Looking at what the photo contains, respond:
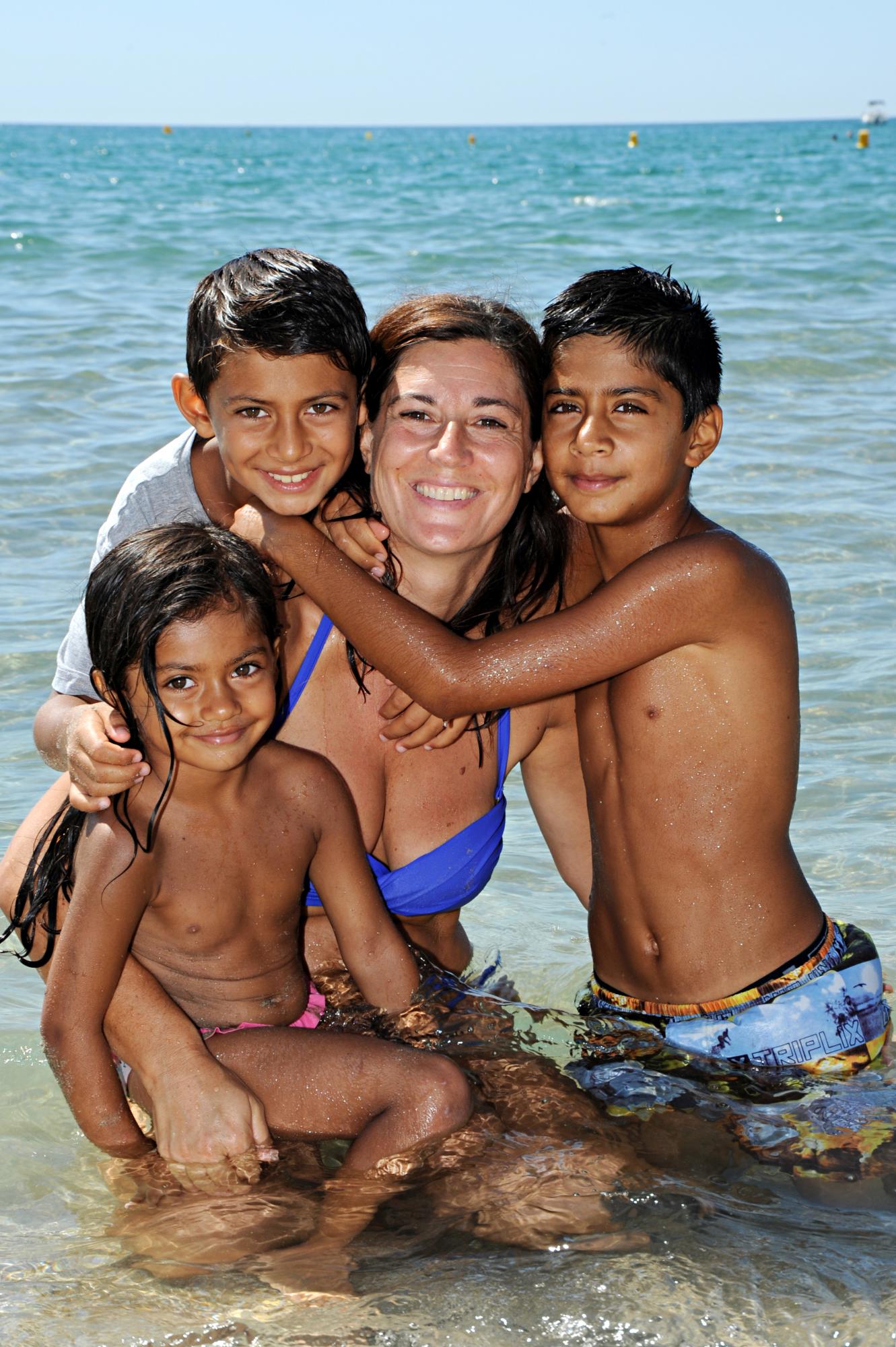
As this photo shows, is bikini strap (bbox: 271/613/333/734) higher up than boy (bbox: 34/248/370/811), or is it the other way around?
boy (bbox: 34/248/370/811)

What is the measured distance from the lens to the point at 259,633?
2734 mm

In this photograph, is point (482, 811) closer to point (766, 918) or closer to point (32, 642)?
point (766, 918)

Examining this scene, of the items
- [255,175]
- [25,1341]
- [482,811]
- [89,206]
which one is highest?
[255,175]

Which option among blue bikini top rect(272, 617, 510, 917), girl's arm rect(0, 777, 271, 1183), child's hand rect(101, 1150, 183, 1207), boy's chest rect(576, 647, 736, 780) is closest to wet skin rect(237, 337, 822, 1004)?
boy's chest rect(576, 647, 736, 780)

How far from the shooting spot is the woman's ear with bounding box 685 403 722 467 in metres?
3.21

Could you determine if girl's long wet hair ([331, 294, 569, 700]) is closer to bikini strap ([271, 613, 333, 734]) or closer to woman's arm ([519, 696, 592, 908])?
bikini strap ([271, 613, 333, 734])

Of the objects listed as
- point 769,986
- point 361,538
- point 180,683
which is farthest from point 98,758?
point 769,986

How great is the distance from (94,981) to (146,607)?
0.71 m

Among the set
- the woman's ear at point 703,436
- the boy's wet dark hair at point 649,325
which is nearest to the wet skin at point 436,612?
the boy's wet dark hair at point 649,325

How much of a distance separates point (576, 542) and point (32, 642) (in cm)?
296

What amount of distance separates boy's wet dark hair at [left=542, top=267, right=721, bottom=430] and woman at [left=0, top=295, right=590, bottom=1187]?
126 millimetres

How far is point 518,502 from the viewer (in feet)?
10.7

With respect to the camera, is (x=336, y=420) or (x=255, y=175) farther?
(x=255, y=175)

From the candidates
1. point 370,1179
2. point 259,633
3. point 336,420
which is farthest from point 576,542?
point 370,1179
